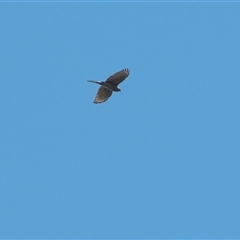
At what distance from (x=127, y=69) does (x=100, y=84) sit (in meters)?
1.69

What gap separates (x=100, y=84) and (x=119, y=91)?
3.55 feet

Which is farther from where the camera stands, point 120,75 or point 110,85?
point 110,85

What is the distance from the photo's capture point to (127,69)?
67250 mm

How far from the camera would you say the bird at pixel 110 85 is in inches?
2648

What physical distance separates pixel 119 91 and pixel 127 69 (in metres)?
1.44

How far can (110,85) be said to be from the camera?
67.8 m

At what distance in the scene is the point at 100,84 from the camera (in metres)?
67.8

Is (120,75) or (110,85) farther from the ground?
(120,75)

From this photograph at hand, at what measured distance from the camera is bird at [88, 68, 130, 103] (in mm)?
67250

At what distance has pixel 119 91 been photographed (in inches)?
2680
